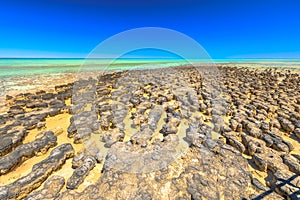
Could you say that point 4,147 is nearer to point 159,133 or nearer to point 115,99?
point 159,133

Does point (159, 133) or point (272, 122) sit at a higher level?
point (272, 122)

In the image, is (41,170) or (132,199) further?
(41,170)

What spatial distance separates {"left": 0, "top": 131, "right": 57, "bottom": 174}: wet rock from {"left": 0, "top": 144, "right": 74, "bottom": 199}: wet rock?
0.64 meters

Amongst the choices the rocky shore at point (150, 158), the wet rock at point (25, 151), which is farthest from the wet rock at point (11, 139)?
the wet rock at point (25, 151)

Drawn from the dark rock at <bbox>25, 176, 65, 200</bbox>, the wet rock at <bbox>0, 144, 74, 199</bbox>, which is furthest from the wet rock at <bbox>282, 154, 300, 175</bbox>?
the wet rock at <bbox>0, 144, 74, 199</bbox>

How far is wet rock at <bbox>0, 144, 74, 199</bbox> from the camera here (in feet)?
10.1

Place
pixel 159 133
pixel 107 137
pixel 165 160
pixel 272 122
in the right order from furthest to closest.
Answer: pixel 272 122 < pixel 159 133 < pixel 107 137 < pixel 165 160

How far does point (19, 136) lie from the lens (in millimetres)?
5121

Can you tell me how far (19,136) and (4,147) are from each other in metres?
0.69

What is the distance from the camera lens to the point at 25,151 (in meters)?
4.37

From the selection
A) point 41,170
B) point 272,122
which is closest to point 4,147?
point 41,170

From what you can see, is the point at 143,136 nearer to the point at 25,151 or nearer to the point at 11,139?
the point at 25,151

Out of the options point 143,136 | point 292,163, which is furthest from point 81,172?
point 292,163

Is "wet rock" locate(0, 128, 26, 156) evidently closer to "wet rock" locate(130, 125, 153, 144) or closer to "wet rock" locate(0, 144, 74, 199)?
"wet rock" locate(0, 144, 74, 199)
